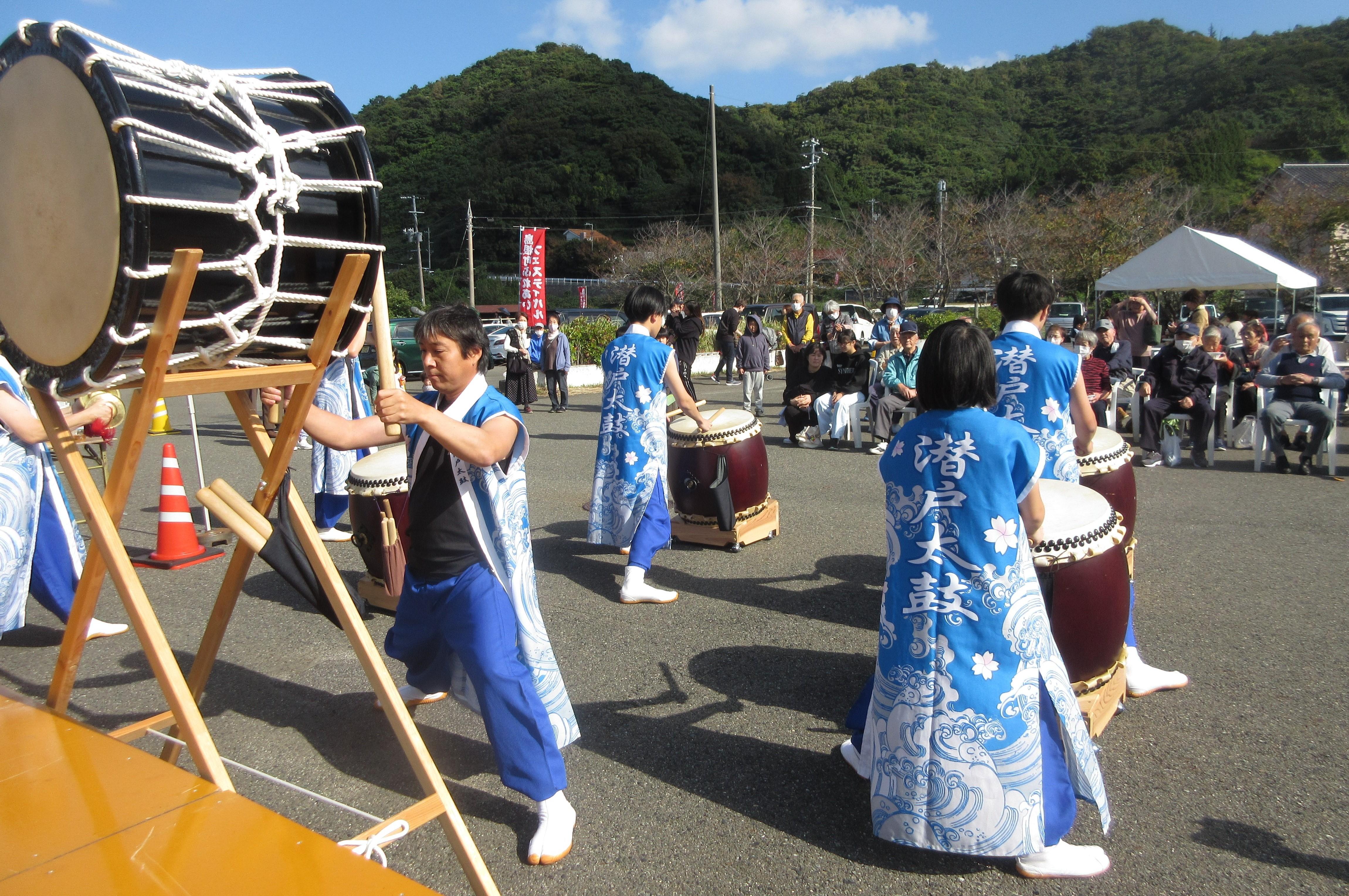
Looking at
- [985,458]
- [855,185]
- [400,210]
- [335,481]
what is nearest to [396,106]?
[400,210]

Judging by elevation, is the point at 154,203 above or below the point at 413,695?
above

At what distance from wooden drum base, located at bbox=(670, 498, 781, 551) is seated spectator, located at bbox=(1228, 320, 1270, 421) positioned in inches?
214

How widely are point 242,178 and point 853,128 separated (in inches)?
2545

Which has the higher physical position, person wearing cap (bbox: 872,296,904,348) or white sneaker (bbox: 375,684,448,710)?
person wearing cap (bbox: 872,296,904,348)

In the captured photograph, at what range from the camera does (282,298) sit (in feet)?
Answer: 6.56

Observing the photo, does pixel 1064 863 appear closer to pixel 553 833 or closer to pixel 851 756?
pixel 851 756

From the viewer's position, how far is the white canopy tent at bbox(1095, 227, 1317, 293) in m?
11.0

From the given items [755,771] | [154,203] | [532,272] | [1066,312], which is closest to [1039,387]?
[755,771]

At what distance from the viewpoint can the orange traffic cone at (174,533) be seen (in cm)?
549

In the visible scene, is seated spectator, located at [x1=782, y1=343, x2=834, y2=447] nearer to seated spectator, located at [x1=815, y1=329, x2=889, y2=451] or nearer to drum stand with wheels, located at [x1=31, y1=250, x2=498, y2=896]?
seated spectator, located at [x1=815, y1=329, x2=889, y2=451]

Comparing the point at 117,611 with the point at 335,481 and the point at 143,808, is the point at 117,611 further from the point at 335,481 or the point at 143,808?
the point at 143,808

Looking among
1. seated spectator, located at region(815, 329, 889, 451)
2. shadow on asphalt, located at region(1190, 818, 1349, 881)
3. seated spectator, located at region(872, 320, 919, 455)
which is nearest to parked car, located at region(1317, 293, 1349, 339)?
seated spectator, located at region(815, 329, 889, 451)

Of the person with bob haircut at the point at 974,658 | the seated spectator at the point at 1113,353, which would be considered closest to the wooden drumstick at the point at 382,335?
the person with bob haircut at the point at 974,658

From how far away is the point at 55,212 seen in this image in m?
1.77
